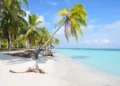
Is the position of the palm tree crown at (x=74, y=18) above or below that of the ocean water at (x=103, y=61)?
above

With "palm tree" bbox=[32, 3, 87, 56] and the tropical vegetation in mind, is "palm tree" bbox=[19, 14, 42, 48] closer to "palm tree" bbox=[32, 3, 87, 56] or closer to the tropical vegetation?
the tropical vegetation

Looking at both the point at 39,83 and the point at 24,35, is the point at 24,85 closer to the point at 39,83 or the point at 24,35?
the point at 39,83

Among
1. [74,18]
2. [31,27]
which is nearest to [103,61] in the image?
[74,18]

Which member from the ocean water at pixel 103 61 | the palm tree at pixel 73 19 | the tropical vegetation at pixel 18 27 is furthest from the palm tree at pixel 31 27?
the palm tree at pixel 73 19

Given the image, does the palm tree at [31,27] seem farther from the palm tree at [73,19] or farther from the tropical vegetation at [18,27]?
the palm tree at [73,19]

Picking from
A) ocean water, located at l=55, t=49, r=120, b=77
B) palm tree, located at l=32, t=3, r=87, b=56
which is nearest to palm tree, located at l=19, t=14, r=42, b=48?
ocean water, located at l=55, t=49, r=120, b=77

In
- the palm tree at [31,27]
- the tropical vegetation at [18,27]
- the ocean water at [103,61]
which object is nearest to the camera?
the ocean water at [103,61]

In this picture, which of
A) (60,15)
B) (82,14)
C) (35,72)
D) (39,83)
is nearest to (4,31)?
(60,15)

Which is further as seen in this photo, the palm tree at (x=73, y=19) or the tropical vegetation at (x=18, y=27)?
the tropical vegetation at (x=18, y=27)

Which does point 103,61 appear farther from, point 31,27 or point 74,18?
point 31,27

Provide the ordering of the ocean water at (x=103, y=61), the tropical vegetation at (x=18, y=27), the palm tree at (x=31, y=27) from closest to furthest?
the ocean water at (x=103, y=61)
the tropical vegetation at (x=18, y=27)
the palm tree at (x=31, y=27)

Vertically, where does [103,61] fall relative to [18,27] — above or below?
below

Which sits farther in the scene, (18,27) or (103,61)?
(18,27)

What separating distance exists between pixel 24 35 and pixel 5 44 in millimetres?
10945
